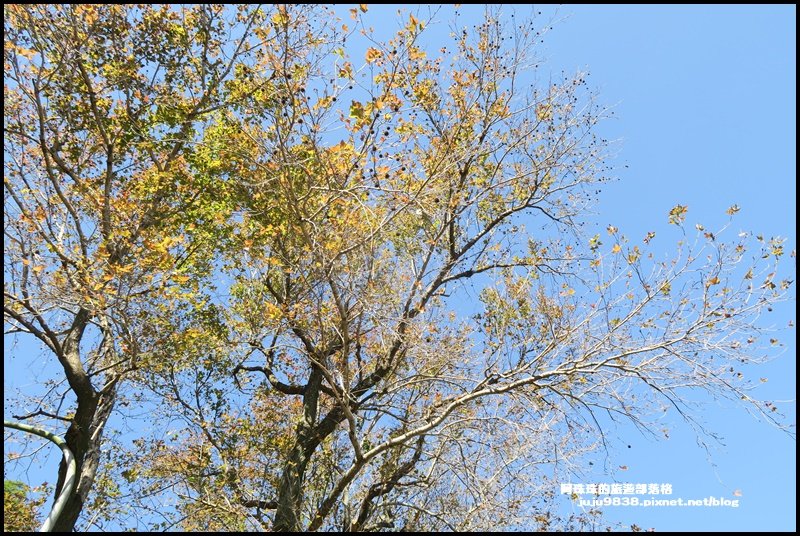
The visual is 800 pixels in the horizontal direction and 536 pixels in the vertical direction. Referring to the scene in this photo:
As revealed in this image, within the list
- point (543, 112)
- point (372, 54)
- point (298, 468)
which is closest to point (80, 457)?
point (298, 468)

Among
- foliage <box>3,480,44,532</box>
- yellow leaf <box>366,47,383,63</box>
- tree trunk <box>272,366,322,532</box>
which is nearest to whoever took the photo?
yellow leaf <box>366,47,383,63</box>

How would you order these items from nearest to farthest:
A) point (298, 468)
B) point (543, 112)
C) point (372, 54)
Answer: point (372, 54), point (298, 468), point (543, 112)

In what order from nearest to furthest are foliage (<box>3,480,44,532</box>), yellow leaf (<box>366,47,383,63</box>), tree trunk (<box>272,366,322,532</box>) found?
1. yellow leaf (<box>366,47,383,63</box>)
2. tree trunk (<box>272,366,322,532</box>)
3. foliage (<box>3,480,44,532</box>)

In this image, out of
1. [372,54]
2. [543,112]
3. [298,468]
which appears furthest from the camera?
[543,112]

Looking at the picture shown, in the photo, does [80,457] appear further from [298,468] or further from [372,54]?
[372,54]

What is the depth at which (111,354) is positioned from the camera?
723 cm

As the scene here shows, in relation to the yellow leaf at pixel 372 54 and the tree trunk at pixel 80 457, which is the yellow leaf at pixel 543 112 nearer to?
the yellow leaf at pixel 372 54

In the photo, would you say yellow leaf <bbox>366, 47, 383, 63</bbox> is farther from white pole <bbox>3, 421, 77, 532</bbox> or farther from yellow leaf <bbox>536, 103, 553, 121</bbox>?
white pole <bbox>3, 421, 77, 532</bbox>

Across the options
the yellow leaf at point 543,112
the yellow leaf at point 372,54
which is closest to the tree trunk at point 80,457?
the yellow leaf at point 372,54

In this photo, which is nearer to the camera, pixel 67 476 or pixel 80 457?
pixel 67 476

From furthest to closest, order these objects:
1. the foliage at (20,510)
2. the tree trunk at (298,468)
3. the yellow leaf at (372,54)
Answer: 1. the foliage at (20,510)
2. the tree trunk at (298,468)
3. the yellow leaf at (372,54)

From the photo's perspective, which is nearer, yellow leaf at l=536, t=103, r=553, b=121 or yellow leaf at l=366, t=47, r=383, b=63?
yellow leaf at l=366, t=47, r=383, b=63

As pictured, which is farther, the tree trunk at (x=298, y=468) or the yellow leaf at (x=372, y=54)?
the tree trunk at (x=298, y=468)

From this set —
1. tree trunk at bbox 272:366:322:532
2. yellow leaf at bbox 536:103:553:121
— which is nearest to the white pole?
tree trunk at bbox 272:366:322:532
